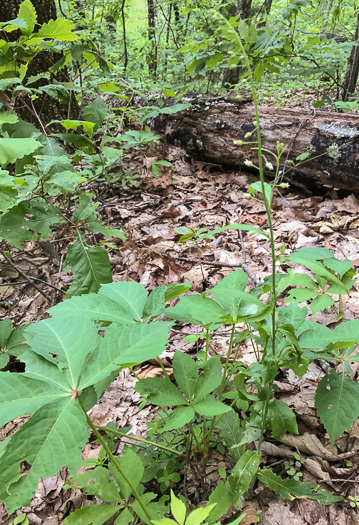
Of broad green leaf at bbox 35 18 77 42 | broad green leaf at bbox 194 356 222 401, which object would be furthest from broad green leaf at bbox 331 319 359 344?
broad green leaf at bbox 35 18 77 42

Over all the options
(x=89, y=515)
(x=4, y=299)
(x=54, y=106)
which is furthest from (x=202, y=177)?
(x=89, y=515)

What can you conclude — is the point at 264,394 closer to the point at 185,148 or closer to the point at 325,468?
the point at 325,468

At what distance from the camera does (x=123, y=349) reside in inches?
34.1

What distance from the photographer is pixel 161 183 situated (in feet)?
13.6

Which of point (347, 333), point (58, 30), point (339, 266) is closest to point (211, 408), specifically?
point (347, 333)

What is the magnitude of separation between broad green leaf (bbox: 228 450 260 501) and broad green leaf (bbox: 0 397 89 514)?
0.57 meters

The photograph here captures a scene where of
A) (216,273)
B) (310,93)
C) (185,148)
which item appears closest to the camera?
(216,273)

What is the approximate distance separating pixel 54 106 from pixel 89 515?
410 centimetres

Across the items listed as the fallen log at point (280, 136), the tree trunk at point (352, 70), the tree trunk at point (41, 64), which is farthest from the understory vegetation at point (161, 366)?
→ the tree trunk at point (352, 70)

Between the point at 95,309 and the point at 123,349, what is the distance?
0.30m

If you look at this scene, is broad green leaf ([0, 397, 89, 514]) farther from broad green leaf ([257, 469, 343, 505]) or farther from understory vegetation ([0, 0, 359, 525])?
broad green leaf ([257, 469, 343, 505])

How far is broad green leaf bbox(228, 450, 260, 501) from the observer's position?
1010mm

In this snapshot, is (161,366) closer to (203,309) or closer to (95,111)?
(203,309)

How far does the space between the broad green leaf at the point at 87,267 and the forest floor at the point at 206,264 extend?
21.5 inches
